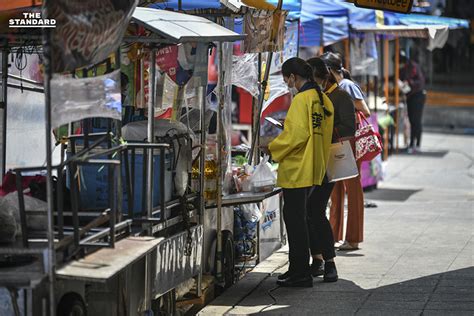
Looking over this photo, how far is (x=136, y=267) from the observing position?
6.64 metres

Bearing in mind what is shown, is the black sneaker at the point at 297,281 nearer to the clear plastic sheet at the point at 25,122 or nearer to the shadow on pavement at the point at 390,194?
the clear plastic sheet at the point at 25,122

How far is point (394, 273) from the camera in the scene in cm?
887

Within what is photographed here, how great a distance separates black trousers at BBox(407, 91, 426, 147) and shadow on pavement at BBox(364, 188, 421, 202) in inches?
190

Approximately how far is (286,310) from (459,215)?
17.2 feet

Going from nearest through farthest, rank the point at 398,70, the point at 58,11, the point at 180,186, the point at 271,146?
the point at 58,11 < the point at 180,186 < the point at 271,146 < the point at 398,70

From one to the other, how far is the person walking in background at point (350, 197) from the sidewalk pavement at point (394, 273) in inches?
7.1

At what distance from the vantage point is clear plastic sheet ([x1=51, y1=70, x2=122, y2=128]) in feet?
17.2

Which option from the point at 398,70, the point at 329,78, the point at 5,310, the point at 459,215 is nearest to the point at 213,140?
the point at 329,78

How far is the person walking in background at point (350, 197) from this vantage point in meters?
9.55

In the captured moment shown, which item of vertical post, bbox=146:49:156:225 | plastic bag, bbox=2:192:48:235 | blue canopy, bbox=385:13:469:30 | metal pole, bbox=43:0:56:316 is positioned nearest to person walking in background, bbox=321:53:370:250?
vertical post, bbox=146:49:156:225

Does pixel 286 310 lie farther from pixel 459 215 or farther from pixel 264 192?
pixel 459 215

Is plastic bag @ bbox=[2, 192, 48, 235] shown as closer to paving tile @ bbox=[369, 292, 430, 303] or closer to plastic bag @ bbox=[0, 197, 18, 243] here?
plastic bag @ bbox=[0, 197, 18, 243]

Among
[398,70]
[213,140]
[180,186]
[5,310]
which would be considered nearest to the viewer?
[5,310]

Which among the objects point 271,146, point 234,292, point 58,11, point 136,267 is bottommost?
point 234,292
